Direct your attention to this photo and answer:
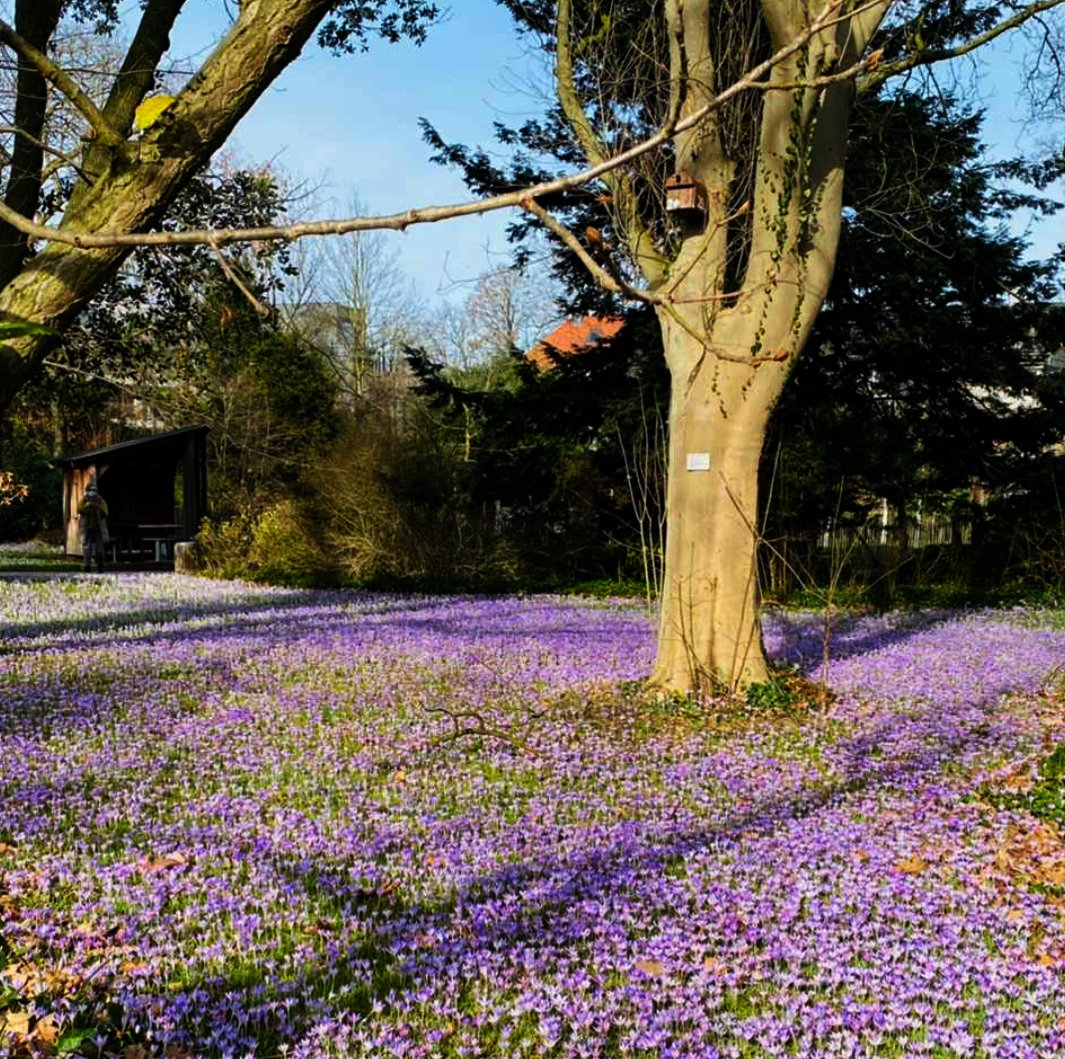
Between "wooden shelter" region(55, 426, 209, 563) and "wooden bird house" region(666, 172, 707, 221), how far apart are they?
18.3 meters

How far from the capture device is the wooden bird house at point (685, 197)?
703 cm

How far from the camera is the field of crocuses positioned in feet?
8.56

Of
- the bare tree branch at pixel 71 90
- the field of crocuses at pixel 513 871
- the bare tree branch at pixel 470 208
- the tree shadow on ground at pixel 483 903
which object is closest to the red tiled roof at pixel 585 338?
the field of crocuses at pixel 513 871

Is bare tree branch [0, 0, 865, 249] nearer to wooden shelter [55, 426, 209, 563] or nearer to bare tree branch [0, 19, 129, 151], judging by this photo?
bare tree branch [0, 19, 129, 151]

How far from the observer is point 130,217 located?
3277mm

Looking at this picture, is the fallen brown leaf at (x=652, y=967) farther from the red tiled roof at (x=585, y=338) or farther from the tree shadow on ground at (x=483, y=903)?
the red tiled roof at (x=585, y=338)

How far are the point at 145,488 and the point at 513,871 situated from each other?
28120mm

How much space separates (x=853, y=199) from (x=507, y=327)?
76.5 feet

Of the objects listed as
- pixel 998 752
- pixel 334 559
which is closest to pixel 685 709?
pixel 998 752

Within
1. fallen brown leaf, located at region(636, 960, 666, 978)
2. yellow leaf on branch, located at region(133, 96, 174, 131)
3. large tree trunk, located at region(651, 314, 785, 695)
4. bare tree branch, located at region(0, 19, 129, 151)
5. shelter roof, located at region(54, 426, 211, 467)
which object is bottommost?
fallen brown leaf, located at region(636, 960, 666, 978)

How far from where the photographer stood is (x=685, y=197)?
7.03 metres

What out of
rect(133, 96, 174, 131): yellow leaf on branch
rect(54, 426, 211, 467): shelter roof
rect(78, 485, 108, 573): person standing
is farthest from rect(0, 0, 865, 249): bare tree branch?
rect(54, 426, 211, 467): shelter roof

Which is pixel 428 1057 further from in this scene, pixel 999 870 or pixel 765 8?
pixel 765 8

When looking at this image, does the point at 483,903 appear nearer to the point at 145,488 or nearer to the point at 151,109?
the point at 151,109
